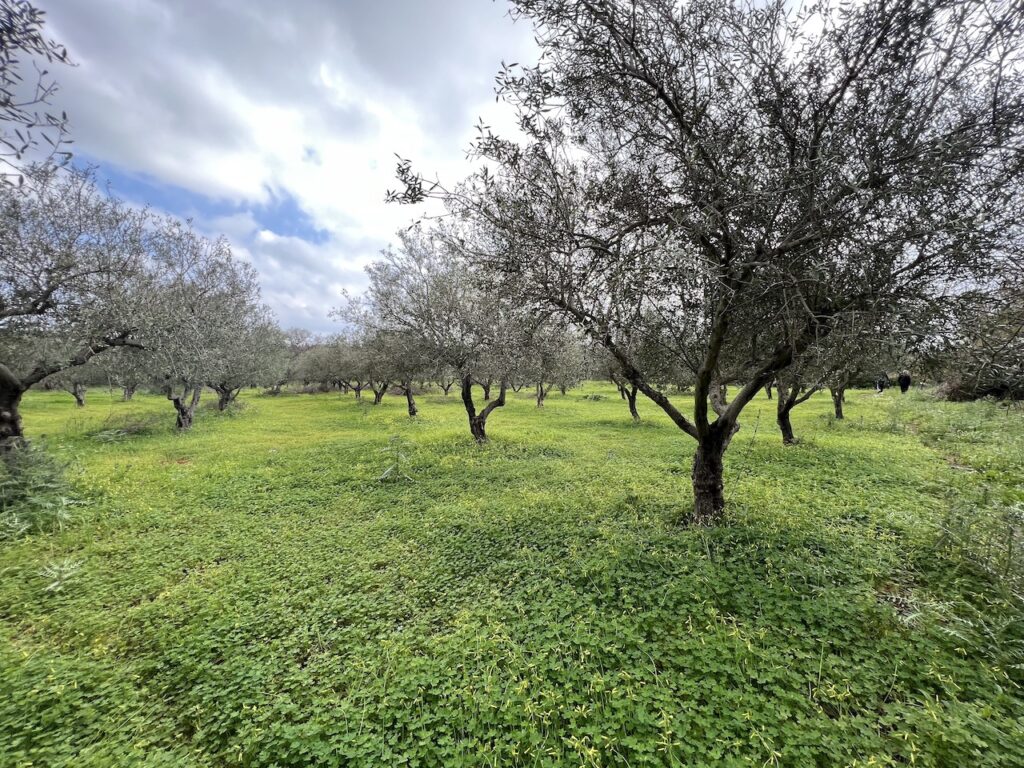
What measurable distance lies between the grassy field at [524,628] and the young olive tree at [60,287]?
447cm

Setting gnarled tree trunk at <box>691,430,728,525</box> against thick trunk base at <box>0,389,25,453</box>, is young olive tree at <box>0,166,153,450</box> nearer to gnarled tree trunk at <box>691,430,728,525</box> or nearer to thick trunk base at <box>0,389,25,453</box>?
thick trunk base at <box>0,389,25,453</box>

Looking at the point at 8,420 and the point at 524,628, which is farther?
the point at 8,420

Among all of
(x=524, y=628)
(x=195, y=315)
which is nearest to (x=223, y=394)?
(x=195, y=315)

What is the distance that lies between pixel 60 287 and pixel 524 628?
1606 centimetres

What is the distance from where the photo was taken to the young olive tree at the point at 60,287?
1147 centimetres

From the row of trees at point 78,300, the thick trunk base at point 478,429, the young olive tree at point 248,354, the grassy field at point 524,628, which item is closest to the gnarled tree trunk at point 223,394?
the young olive tree at point 248,354

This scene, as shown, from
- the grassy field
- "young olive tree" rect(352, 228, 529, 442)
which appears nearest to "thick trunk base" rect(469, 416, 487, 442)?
"young olive tree" rect(352, 228, 529, 442)

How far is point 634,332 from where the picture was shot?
24.5 feet

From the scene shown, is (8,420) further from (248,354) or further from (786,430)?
(786,430)

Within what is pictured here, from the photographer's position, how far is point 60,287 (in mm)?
12055

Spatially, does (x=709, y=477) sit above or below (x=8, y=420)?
below

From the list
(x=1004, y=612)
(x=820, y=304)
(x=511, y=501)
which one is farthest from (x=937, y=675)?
(x=511, y=501)

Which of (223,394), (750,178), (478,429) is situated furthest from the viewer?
(223,394)

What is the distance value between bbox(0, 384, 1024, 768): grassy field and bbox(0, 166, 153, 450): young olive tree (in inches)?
176
